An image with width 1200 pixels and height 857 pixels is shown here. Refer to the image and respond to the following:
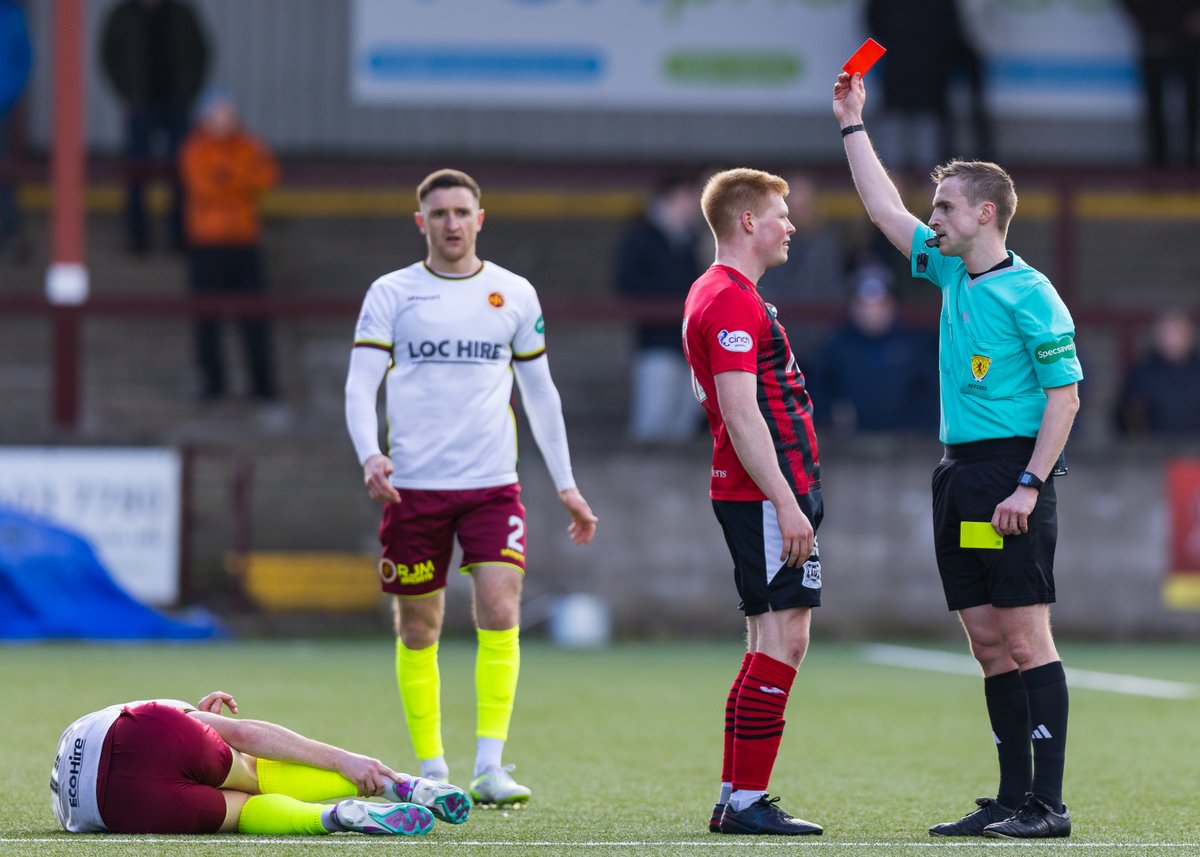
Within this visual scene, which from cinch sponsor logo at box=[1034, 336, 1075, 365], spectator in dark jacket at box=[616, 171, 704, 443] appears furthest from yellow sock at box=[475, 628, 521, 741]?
spectator in dark jacket at box=[616, 171, 704, 443]

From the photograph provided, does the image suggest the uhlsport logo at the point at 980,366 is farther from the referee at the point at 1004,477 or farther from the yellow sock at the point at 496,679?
the yellow sock at the point at 496,679

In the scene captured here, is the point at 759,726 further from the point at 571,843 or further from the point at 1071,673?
the point at 1071,673

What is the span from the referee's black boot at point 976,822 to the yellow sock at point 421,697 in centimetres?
183

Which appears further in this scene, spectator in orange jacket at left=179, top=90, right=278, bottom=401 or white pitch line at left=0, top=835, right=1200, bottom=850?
spectator in orange jacket at left=179, top=90, right=278, bottom=401

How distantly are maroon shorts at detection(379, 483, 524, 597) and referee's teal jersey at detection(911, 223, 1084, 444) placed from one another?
1.71m

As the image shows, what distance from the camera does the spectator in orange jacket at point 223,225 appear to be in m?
15.9

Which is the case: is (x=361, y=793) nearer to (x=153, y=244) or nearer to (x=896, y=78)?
(x=896, y=78)

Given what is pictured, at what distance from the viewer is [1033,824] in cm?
602

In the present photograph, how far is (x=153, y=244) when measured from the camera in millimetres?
19297

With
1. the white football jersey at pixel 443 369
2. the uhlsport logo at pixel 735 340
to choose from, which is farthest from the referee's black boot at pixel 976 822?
the white football jersey at pixel 443 369

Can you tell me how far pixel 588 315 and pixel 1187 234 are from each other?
8.25 meters

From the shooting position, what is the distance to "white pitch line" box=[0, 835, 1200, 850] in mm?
5680

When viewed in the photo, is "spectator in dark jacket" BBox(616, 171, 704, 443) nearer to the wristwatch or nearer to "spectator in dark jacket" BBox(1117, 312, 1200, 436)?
"spectator in dark jacket" BBox(1117, 312, 1200, 436)

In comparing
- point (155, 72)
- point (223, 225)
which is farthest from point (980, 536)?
point (155, 72)
